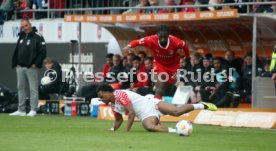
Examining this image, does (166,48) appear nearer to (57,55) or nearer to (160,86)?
(160,86)

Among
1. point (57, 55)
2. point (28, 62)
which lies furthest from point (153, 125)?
point (57, 55)

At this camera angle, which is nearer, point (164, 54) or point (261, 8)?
point (164, 54)

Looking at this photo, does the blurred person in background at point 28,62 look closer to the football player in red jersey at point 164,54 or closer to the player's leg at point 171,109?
the football player in red jersey at point 164,54

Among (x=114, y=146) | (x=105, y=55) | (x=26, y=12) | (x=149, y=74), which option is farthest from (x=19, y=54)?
(x=114, y=146)

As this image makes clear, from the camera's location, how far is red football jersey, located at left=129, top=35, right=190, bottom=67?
68.8ft

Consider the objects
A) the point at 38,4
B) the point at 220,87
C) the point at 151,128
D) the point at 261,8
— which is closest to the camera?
the point at 151,128

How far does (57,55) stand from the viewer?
3162cm

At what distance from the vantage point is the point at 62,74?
29.6 metres

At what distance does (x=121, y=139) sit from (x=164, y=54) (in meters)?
6.19

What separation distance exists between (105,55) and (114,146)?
16439 mm

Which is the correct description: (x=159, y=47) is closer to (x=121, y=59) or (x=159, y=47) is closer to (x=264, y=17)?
(x=264, y=17)

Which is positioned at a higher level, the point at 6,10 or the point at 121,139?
the point at 6,10

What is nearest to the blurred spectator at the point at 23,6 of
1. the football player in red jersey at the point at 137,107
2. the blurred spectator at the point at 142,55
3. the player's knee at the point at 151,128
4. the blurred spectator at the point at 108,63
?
the blurred spectator at the point at 108,63

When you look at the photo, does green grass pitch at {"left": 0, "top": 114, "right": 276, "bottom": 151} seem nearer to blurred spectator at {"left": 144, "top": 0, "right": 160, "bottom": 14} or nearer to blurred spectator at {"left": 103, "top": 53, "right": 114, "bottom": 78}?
blurred spectator at {"left": 103, "top": 53, "right": 114, "bottom": 78}
